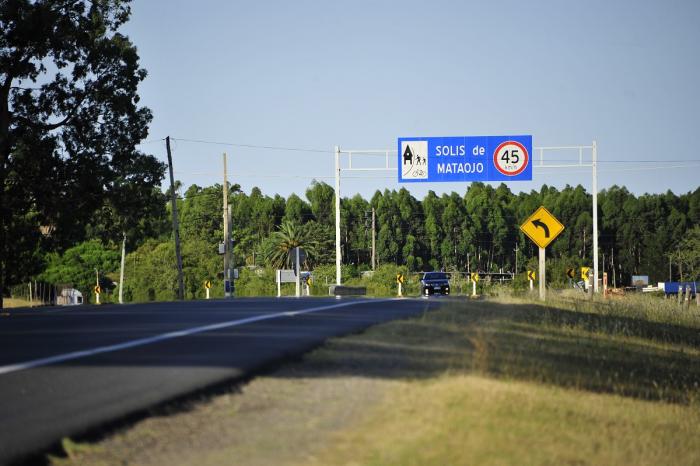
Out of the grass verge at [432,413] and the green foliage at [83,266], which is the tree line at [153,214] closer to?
the green foliage at [83,266]

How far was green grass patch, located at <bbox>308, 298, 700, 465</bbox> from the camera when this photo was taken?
7.20 m

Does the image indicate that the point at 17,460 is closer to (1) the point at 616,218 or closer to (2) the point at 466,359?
(2) the point at 466,359

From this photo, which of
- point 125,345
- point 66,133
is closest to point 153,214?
point 66,133

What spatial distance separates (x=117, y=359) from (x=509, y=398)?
355 cm

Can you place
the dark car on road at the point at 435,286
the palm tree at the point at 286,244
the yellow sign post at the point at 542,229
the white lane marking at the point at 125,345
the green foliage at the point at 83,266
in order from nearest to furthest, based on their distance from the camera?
the white lane marking at the point at 125,345, the yellow sign post at the point at 542,229, the dark car on road at the point at 435,286, the green foliage at the point at 83,266, the palm tree at the point at 286,244

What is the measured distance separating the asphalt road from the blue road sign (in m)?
30.9

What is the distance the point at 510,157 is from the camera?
46.8 meters

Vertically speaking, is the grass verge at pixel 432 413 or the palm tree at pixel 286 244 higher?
the palm tree at pixel 286 244

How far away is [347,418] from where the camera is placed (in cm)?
743

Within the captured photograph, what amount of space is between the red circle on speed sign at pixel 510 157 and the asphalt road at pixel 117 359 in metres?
31.1

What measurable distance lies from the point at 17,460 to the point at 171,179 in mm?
48772

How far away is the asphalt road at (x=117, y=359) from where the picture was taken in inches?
283

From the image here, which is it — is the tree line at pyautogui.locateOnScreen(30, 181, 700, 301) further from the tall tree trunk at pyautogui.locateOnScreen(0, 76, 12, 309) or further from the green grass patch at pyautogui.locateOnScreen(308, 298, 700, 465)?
the green grass patch at pyautogui.locateOnScreen(308, 298, 700, 465)

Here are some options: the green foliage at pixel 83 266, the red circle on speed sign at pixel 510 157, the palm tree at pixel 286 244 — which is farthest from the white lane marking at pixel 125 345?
the palm tree at pixel 286 244
